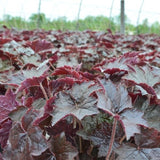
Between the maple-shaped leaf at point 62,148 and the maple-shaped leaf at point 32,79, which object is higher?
the maple-shaped leaf at point 32,79

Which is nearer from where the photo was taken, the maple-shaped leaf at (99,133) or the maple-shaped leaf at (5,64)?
the maple-shaped leaf at (99,133)

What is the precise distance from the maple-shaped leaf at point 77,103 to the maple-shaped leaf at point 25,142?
0.19 ft

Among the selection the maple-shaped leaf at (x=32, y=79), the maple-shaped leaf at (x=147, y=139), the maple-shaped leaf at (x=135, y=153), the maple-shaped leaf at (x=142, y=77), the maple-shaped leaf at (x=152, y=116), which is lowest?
the maple-shaped leaf at (x=135, y=153)

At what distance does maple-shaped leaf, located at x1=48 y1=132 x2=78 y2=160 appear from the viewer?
69 cm

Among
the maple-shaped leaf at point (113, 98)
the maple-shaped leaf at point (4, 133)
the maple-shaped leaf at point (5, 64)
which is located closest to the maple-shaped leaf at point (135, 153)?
the maple-shaped leaf at point (113, 98)

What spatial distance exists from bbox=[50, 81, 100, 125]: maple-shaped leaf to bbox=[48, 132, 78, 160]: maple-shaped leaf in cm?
7

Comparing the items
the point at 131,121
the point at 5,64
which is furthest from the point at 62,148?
the point at 5,64

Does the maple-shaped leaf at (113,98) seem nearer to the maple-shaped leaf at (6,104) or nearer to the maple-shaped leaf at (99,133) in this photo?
the maple-shaped leaf at (99,133)

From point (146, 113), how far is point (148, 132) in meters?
0.07

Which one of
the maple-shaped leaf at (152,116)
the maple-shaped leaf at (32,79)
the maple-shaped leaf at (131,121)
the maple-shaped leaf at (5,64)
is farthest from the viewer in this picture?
the maple-shaped leaf at (5,64)

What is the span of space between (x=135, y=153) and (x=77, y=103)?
21 centimetres

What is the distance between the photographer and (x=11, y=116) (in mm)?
736

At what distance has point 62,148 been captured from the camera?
2.28 ft

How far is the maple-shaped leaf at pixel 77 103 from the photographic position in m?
0.67
